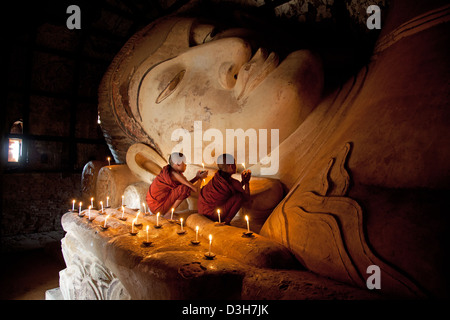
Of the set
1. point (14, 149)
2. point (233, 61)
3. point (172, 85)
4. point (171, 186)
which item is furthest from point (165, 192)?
point (14, 149)

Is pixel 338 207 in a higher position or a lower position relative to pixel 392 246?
higher

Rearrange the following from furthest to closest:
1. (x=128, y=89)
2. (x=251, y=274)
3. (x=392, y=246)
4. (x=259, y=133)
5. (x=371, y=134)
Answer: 1. (x=128, y=89)
2. (x=259, y=133)
3. (x=371, y=134)
4. (x=251, y=274)
5. (x=392, y=246)

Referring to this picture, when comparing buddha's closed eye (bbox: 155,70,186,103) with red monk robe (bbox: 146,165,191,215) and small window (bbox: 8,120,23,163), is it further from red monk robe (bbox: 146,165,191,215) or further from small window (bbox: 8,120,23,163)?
small window (bbox: 8,120,23,163)

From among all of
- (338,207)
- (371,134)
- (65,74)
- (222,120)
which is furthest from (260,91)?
(65,74)

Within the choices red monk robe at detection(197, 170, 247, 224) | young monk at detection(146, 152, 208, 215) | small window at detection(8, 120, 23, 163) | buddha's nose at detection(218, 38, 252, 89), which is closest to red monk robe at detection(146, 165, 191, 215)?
young monk at detection(146, 152, 208, 215)

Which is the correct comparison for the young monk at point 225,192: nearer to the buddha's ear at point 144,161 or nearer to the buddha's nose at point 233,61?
the buddha's nose at point 233,61

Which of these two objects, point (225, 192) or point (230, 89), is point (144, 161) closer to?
point (225, 192)

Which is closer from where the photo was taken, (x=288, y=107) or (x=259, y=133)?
(x=288, y=107)

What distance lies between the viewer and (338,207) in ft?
6.48

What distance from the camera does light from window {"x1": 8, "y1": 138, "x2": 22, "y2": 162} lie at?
6844mm

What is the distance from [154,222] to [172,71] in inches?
83.1

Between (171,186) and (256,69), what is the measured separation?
1.93m

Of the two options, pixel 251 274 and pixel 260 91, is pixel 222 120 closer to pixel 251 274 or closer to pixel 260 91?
pixel 260 91

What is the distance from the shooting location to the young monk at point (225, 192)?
10.4 ft
